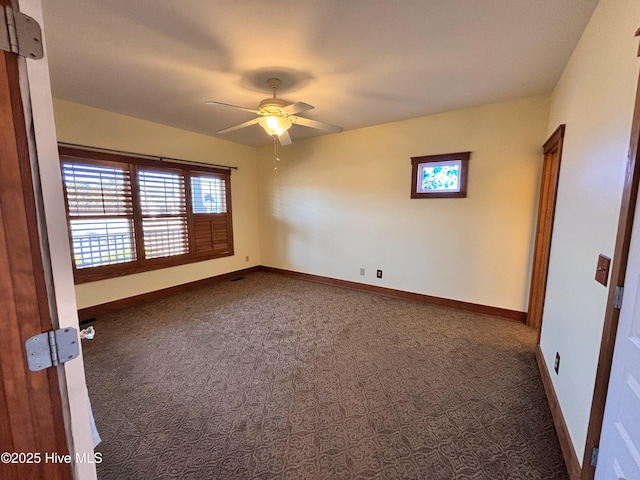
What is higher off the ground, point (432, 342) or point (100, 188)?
point (100, 188)

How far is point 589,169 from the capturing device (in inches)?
63.2

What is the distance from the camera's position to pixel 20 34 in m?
0.65

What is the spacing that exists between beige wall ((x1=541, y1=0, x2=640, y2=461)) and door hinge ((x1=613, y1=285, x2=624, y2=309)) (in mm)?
136

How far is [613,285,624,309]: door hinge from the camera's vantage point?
1117mm

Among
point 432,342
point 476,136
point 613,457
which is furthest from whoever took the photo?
point 476,136

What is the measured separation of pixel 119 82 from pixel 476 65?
3.30 metres

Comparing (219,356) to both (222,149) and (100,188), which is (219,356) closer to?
(100,188)

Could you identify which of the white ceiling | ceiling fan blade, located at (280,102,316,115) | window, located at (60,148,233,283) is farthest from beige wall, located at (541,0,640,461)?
window, located at (60,148,233,283)

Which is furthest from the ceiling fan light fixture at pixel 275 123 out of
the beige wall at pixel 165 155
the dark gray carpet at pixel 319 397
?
the beige wall at pixel 165 155

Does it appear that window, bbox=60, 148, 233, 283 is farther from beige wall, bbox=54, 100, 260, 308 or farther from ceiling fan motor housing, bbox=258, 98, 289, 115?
ceiling fan motor housing, bbox=258, 98, 289, 115

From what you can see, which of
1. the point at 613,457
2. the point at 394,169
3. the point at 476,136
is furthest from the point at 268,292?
the point at 613,457

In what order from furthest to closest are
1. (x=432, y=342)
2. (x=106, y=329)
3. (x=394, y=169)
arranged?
(x=394, y=169) < (x=106, y=329) < (x=432, y=342)

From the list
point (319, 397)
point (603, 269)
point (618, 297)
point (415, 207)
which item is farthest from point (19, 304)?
point (415, 207)

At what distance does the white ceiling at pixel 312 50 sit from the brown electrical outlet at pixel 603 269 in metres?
1.54
